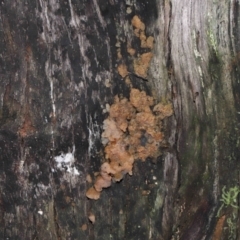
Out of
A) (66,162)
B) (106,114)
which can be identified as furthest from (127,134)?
(66,162)

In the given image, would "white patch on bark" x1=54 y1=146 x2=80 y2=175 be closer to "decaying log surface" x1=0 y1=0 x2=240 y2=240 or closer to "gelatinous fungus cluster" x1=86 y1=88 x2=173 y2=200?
"decaying log surface" x1=0 y1=0 x2=240 y2=240

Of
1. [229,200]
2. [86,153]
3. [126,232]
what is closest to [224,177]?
[229,200]

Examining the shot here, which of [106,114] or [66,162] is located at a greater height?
[106,114]

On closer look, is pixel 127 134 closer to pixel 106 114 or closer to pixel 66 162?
pixel 106 114

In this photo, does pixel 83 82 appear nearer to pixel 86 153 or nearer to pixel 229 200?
pixel 86 153

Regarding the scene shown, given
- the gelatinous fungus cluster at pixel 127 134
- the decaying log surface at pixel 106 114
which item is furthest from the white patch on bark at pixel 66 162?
the gelatinous fungus cluster at pixel 127 134
